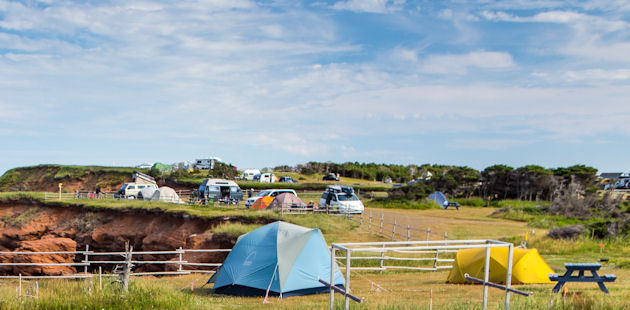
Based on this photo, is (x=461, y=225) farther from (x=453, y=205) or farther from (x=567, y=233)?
(x=453, y=205)

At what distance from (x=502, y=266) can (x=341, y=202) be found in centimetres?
2188

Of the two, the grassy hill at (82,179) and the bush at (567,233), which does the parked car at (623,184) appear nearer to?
the grassy hill at (82,179)

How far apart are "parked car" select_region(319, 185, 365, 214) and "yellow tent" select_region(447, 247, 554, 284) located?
62.7 ft

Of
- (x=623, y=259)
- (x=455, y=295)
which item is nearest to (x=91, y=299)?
(x=455, y=295)

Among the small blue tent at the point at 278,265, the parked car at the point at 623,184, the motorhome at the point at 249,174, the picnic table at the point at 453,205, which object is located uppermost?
the parked car at the point at 623,184

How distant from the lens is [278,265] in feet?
49.6

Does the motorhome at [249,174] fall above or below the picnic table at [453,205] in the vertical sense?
above

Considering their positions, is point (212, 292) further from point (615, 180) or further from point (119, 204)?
point (615, 180)

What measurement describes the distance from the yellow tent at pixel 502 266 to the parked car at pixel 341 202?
62.7 feet

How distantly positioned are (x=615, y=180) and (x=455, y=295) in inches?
2591

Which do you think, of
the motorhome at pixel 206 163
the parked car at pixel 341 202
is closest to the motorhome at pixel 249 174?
the motorhome at pixel 206 163

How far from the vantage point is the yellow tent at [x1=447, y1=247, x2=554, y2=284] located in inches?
596

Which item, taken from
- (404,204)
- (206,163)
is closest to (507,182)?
(404,204)

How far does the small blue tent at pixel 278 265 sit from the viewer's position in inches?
588
